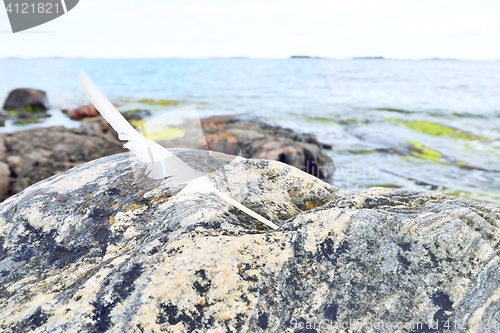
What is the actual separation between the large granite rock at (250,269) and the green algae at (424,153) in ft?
32.5

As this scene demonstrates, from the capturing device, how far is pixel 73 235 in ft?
6.47

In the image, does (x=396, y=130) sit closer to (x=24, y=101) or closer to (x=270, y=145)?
(x=270, y=145)

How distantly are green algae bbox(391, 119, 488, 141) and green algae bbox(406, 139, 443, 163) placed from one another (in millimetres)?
2588

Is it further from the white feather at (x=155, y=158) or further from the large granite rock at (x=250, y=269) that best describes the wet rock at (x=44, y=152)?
the large granite rock at (x=250, y=269)

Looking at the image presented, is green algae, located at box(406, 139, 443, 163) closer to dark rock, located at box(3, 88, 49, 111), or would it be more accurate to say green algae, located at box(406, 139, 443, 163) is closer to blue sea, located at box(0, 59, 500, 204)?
blue sea, located at box(0, 59, 500, 204)

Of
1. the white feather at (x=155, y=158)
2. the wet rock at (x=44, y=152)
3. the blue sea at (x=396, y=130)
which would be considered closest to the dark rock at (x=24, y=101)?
the blue sea at (x=396, y=130)

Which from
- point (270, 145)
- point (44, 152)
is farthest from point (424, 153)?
point (44, 152)

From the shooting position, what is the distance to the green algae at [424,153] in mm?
11086

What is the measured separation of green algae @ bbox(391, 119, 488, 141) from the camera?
14.0 metres

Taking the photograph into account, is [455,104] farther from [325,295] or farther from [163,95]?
[325,295]

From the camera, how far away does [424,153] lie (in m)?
11.6

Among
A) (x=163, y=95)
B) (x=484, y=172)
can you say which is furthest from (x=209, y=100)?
(x=484, y=172)

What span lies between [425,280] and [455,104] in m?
23.9

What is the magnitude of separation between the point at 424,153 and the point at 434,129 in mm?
4519
